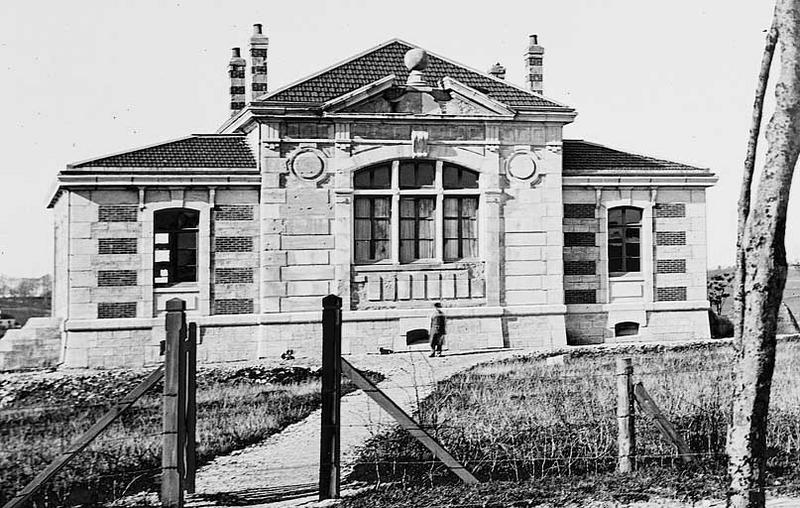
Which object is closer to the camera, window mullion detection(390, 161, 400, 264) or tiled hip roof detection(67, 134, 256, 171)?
tiled hip roof detection(67, 134, 256, 171)

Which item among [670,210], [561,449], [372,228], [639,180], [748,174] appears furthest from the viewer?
[670,210]

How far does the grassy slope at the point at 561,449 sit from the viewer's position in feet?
30.2

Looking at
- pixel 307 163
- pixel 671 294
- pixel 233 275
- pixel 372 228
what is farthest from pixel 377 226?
pixel 671 294

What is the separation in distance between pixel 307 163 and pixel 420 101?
3.30 m

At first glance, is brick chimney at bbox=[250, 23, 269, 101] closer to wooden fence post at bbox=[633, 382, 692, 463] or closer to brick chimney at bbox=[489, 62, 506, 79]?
brick chimney at bbox=[489, 62, 506, 79]

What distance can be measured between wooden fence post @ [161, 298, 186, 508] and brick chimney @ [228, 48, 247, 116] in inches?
988

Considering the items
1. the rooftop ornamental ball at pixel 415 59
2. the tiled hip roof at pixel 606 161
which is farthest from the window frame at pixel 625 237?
the rooftop ornamental ball at pixel 415 59

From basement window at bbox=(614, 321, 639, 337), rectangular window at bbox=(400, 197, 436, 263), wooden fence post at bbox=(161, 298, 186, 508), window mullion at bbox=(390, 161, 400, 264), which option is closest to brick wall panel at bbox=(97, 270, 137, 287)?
window mullion at bbox=(390, 161, 400, 264)

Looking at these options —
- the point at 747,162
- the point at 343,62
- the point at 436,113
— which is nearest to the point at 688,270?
the point at 436,113

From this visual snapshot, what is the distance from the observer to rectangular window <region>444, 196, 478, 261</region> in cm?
2634

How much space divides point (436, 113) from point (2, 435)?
51.1ft

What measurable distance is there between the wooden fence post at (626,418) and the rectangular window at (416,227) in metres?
16.5

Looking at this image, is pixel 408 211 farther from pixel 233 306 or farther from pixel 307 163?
pixel 233 306

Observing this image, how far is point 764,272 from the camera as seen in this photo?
7.55 m
